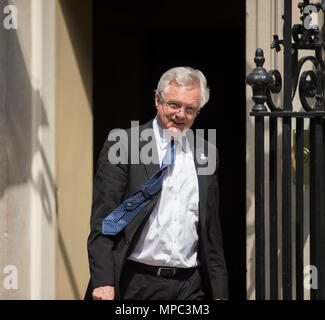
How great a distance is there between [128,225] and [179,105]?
58 centimetres

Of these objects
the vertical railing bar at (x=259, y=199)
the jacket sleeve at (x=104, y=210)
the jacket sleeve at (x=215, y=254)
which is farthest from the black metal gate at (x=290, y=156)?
the jacket sleeve at (x=104, y=210)

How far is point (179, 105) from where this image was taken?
3684mm

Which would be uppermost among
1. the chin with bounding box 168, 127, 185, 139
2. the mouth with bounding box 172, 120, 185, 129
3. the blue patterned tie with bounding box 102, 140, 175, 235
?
the mouth with bounding box 172, 120, 185, 129

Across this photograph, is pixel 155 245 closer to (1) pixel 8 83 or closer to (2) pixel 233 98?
(1) pixel 8 83

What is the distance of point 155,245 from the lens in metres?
3.75

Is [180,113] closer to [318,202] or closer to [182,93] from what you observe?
[182,93]

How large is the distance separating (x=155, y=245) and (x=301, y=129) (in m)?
0.81

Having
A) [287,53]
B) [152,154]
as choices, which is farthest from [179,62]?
[287,53]

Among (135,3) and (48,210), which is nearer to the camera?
(48,210)

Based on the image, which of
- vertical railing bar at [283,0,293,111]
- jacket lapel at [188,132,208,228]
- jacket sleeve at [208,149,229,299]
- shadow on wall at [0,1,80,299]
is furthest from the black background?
vertical railing bar at [283,0,293,111]

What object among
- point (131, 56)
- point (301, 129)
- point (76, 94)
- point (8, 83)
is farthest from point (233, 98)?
point (301, 129)

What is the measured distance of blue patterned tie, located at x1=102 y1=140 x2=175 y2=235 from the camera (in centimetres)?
375

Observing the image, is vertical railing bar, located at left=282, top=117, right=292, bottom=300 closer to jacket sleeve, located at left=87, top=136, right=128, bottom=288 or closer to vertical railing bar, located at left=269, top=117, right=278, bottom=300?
vertical railing bar, located at left=269, top=117, right=278, bottom=300

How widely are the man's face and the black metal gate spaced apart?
301 millimetres
